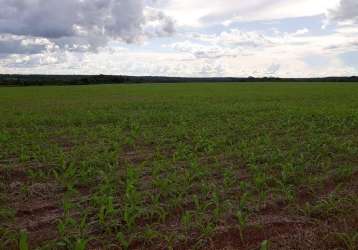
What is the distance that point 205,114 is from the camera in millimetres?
17297

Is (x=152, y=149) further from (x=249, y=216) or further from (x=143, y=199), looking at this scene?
(x=249, y=216)

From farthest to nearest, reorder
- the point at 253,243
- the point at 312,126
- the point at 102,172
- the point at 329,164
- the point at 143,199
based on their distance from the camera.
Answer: the point at 312,126
the point at 329,164
the point at 102,172
the point at 143,199
the point at 253,243

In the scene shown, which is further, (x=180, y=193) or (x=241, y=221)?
(x=180, y=193)

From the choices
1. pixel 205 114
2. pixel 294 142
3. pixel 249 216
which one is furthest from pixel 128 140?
pixel 205 114

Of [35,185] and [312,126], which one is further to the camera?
[312,126]

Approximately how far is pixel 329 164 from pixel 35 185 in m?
5.11

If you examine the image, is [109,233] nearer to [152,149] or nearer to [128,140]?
[152,149]

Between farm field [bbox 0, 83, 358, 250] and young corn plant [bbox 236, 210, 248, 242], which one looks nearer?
farm field [bbox 0, 83, 358, 250]

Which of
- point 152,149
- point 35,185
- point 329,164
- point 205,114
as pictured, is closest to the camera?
point 35,185

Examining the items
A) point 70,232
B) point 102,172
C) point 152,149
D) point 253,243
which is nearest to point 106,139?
point 152,149

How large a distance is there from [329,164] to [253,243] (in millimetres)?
3807

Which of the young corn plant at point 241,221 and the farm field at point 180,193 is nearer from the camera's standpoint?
the farm field at point 180,193

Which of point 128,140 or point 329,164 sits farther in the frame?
point 128,140

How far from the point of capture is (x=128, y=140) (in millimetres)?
10023
